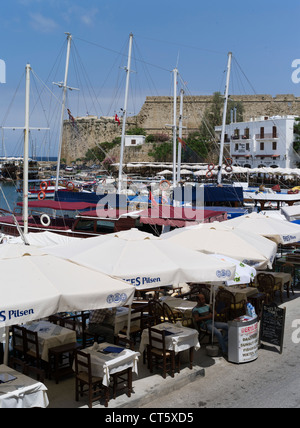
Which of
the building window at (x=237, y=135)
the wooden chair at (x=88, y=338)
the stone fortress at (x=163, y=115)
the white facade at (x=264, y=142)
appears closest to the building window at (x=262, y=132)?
the white facade at (x=264, y=142)

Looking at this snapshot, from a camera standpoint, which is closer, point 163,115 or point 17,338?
point 17,338

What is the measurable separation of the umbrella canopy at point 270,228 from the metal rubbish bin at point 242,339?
3.54 m

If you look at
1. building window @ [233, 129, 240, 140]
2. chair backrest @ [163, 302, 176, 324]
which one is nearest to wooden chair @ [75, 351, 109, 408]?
chair backrest @ [163, 302, 176, 324]

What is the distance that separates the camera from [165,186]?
29.7m

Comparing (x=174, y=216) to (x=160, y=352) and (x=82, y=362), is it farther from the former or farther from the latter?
(x=82, y=362)

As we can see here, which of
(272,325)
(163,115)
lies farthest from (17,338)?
(163,115)

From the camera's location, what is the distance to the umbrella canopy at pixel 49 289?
17.6 ft

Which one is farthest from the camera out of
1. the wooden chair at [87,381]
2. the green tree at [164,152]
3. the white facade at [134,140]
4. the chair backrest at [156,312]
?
the white facade at [134,140]

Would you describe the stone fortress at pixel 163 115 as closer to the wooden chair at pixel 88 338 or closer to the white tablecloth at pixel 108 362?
the wooden chair at pixel 88 338

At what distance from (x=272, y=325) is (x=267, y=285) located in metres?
2.95

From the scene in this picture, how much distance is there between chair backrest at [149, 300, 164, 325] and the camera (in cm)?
845

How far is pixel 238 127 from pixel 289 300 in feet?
180

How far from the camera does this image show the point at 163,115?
297 ft
